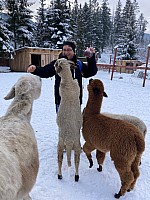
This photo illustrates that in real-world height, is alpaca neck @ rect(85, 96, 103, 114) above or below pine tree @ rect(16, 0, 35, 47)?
below

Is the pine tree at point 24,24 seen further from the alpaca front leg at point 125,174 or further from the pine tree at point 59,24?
the alpaca front leg at point 125,174

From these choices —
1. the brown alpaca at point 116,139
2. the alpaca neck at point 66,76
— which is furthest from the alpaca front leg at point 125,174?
the alpaca neck at point 66,76

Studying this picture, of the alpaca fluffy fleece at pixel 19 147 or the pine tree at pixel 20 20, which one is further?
the pine tree at pixel 20 20

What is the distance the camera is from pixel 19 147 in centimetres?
158

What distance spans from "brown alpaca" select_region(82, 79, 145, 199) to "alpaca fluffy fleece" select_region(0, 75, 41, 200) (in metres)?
1.03

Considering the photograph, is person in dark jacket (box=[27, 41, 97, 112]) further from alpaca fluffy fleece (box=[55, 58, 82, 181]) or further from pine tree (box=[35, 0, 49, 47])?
pine tree (box=[35, 0, 49, 47])

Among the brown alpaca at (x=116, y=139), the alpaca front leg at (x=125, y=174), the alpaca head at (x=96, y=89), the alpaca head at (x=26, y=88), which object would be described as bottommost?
the alpaca front leg at (x=125, y=174)

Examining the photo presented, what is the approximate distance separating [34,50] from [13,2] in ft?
25.9

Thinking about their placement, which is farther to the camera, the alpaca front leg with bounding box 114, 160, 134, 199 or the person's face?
the person's face

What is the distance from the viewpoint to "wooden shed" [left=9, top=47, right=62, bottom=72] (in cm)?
1920

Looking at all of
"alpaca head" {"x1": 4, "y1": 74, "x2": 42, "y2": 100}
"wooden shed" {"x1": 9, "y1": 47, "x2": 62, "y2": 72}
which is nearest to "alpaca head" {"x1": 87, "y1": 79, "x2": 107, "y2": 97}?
"alpaca head" {"x1": 4, "y1": 74, "x2": 42, "y2": 100}

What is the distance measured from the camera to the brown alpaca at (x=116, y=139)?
2551 mm

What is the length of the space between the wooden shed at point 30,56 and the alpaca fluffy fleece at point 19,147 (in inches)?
696

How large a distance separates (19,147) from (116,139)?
1.38 meters
